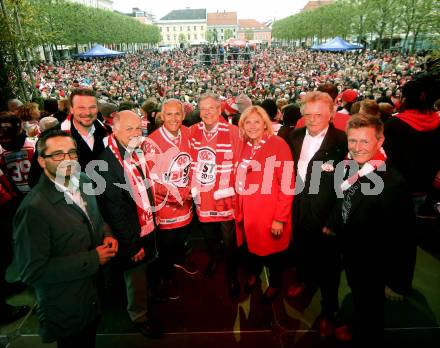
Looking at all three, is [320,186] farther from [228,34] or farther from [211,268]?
[228,34]

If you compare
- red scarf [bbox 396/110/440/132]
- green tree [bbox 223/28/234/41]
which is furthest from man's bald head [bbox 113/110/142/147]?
green tree [bbox 223/28/234/41]

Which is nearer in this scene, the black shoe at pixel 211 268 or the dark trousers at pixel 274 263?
the dark trousers at pixel 274 263

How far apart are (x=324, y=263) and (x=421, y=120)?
71.1 inches

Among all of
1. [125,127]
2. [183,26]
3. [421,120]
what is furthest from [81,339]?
[183,26]

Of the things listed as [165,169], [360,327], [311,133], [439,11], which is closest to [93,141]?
[165,169]

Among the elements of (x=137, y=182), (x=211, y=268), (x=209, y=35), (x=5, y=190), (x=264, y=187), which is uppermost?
(x=209, y=35)

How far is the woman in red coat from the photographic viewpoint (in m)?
2.81

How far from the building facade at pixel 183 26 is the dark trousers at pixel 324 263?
414ft

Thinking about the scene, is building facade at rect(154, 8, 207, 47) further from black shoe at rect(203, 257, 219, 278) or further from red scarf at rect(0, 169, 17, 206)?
red scarf at rect(0, 169, 17, 206)

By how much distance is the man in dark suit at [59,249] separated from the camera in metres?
1.77

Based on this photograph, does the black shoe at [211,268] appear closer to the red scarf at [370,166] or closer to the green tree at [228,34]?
the red scarf at [370,166]

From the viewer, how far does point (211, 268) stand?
3.67m

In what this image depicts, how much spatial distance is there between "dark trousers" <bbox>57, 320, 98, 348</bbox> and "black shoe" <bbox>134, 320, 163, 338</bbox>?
64cm

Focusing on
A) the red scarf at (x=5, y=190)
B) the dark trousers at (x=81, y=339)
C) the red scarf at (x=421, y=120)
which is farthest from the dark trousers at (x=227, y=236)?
the red scarf at (x=421, y=120)
